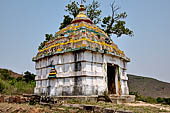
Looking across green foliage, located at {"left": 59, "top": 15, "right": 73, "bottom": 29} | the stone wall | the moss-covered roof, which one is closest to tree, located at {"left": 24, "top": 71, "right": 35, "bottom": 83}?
green foliage, located at {"left": 59, "top": 15, "right": 73, "bottom": 29}

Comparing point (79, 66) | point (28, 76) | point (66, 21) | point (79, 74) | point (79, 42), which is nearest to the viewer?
point (79, 74)

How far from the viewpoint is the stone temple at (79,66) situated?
31.9ft

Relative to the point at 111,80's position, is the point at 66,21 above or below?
above

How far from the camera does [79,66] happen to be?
9.84 meters

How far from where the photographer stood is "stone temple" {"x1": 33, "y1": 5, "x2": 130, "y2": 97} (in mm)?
9734

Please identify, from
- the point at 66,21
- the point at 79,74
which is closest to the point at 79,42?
A: the point at 79,74

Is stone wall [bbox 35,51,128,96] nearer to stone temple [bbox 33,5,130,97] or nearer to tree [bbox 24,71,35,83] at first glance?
stone temple [bbox 33,5,130,97]

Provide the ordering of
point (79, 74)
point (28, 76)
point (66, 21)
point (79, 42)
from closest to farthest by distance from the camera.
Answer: point (79, 74) → point (79, 42) → point (66, 21) → point (28, 76)

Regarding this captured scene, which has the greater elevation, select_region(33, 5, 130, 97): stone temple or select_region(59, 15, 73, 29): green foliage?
select_region(59, 15, 73, 29): green foliage

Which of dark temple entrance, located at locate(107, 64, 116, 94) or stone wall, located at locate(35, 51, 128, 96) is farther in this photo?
dark temple entrance, located at locate(107, 64, 116, 94)

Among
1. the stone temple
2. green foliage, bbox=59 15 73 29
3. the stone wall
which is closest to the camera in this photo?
the stone wall

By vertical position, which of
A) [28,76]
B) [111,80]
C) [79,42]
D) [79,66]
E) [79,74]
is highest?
[79,42]

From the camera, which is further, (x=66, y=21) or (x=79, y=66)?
(x=66, y=21)

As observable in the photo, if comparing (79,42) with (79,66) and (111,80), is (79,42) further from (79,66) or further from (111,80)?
(111,80)
